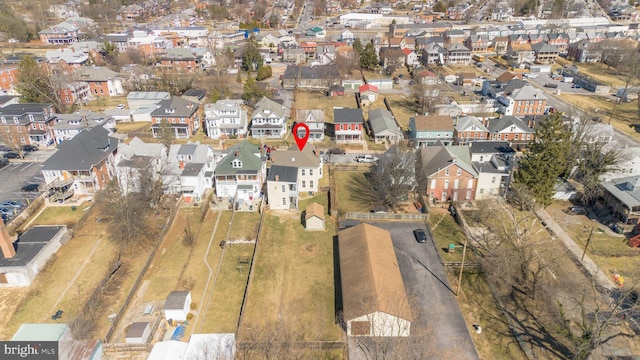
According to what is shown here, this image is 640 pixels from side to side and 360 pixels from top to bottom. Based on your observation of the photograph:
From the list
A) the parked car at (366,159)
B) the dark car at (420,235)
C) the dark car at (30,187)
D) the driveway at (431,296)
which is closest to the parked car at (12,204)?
the dark car at (30,187)

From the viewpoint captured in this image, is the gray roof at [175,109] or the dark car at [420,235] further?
the gray roof at [175,109]

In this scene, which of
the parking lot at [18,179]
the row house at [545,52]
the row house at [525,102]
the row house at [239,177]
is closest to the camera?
the row house at [239,177]

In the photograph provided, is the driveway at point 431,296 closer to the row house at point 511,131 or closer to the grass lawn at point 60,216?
the row house at point 511,131

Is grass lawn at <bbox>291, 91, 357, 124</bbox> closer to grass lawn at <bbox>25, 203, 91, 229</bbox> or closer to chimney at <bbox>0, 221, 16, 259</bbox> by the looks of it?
grass lawn at <bbox>25, 203, 91, 229</bbox>

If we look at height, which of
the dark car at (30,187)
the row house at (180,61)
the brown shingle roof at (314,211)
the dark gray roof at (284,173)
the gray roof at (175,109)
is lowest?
the dark car at (30,187)

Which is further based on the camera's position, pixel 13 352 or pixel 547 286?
pixel 547 286

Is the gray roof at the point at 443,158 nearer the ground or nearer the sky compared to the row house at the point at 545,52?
nearer the ground

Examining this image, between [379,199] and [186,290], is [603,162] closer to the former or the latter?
[379,199]

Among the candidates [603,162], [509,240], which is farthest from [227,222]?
[603,162]
